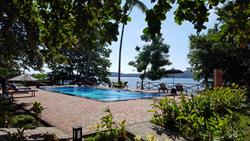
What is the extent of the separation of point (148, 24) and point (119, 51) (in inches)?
1212

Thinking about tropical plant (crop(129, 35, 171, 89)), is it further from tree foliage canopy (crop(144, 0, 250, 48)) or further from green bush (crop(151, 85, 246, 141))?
tree foliage canopy (crop(144, 0, 250, 48))

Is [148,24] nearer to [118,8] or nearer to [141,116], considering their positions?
[118,8]

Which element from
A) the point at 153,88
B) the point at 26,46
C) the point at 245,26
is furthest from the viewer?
the point at 153,88

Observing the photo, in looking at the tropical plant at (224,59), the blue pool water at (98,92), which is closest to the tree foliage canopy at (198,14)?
the blue pool water at (98,92)

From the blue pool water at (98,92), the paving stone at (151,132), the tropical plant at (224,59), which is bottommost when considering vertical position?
the paving stone at (151,132)

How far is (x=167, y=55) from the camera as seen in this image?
30578mm

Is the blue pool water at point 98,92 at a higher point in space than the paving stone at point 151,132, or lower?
higher

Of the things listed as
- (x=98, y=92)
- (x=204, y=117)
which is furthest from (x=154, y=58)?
(x=204, y=117)

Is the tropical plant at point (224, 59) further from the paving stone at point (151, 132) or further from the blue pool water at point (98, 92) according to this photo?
the paving stone at point (151, 132)

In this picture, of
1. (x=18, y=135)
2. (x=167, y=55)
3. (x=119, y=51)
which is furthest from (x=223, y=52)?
(x=18, y=135)

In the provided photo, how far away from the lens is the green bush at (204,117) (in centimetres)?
682

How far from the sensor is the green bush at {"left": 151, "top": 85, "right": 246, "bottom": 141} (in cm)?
682

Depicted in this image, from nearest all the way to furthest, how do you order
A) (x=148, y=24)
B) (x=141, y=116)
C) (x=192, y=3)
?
(x=148, y=24)
(x=192, y=3)
(x=141, y=116)

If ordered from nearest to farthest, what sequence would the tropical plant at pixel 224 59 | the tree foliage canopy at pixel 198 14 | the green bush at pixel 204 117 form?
the tree foliage canopy at pixel 198 14, the green bush at pixel 204 117, the tropical plant at pixel 224 59
